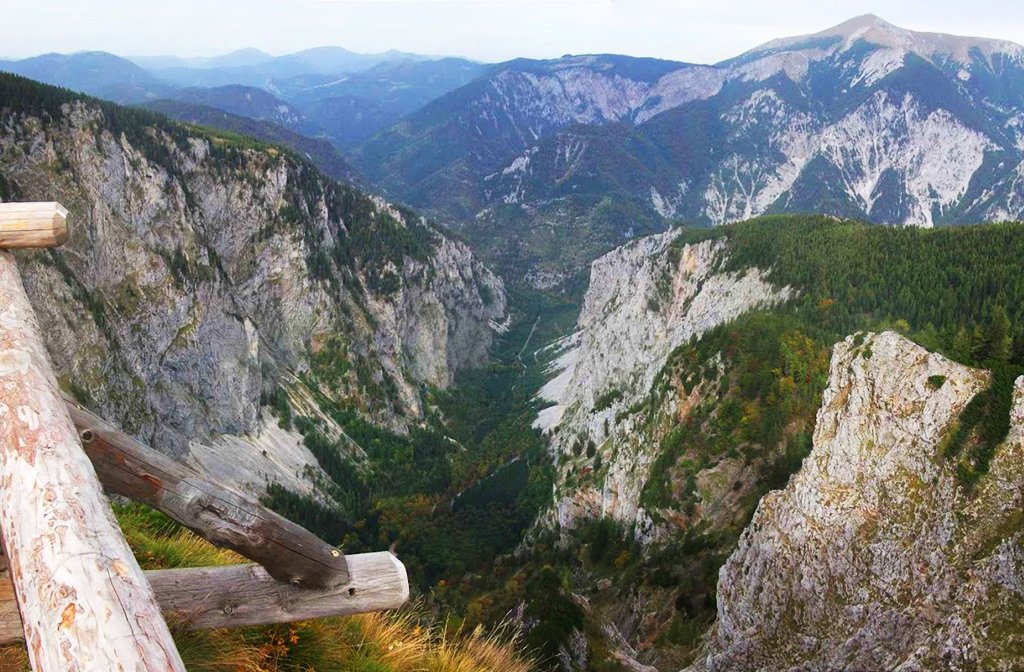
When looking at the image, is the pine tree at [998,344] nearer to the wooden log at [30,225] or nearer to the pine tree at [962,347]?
the pine tree at [962,347]

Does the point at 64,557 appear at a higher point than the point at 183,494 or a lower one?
higher

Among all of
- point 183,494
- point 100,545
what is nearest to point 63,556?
point 100,545

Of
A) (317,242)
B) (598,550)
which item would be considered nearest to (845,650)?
(598,550)

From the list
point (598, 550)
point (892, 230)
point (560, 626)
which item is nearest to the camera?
point (560, 626)

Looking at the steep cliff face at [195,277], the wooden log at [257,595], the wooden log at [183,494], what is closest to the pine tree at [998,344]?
the wooden log at [257,595]

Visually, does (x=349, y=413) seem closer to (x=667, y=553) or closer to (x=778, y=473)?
(x=667, y=553)

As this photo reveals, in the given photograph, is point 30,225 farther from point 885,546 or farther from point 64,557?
point 885,546
